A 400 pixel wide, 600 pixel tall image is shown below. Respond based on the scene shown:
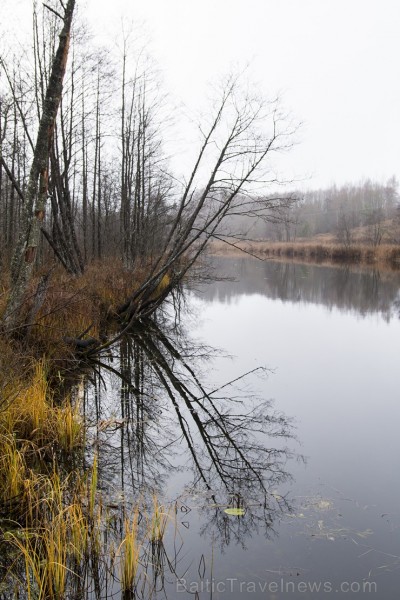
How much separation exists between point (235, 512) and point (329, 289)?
21.2 metres

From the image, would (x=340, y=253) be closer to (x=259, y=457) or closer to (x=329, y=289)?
(x=329, y=289)

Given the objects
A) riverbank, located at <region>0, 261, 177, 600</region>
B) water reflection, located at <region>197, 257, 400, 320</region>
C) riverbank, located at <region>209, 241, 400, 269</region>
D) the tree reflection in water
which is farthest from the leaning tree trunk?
riverbank, located at <region>209, 241, 400, 269</region>

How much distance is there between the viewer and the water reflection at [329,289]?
1949 cm

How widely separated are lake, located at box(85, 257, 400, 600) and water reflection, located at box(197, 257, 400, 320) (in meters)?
6.29

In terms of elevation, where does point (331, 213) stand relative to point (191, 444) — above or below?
above

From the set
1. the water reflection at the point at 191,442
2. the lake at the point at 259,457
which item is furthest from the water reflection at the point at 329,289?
the water reflection at the point at 191,442

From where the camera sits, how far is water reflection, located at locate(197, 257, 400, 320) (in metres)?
19.5

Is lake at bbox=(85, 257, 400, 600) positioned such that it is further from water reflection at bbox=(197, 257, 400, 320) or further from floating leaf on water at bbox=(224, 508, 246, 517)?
water reflection at bbox=(197, 257, 400, 320)

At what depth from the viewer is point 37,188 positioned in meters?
6.61

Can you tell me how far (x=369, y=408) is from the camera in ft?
24.9

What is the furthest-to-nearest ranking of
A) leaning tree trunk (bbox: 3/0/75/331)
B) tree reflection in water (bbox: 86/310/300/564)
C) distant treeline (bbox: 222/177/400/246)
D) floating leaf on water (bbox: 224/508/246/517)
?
distant treeline (bbox: 222/177/400/246)
leaning tree trunk (bbox: 3/0/75/331)
tree reflection in water (bbox: 86/310/300/564)
floating leaf on water (bbox: 224/508/246/517)

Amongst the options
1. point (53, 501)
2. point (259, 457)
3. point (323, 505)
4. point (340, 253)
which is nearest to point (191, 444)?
point (259, 457)

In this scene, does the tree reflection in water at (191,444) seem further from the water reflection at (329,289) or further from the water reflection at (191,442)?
the water reflection at (329,289)

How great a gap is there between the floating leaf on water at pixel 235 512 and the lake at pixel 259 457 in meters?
0.03
